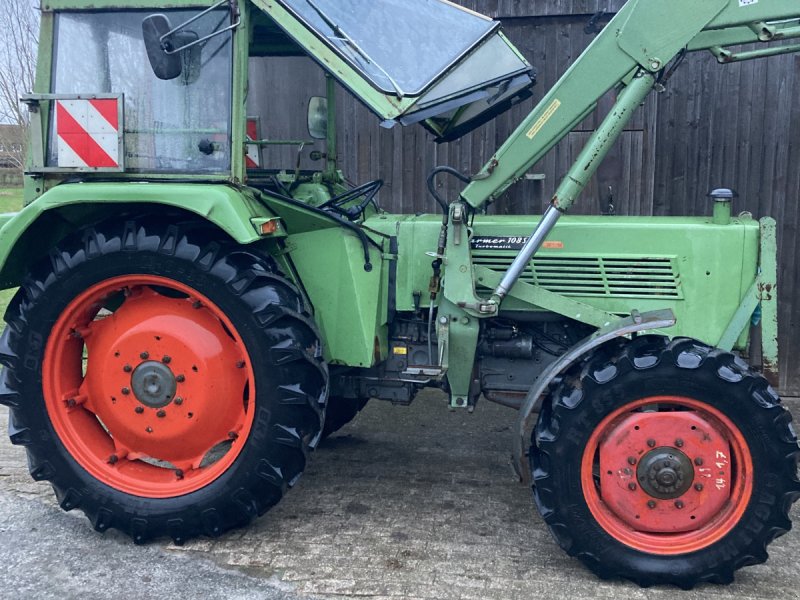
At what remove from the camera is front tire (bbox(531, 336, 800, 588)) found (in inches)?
111

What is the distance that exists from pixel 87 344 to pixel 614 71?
2.60 m

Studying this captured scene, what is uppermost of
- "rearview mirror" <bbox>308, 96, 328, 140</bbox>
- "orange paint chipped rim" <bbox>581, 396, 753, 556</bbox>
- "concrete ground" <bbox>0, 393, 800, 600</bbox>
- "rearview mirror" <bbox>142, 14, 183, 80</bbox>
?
"rearview mirror" <bbox>142, 14, 183, 80</bbox>

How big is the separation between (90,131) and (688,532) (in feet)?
9.91

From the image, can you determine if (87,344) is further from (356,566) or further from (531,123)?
(531,123)

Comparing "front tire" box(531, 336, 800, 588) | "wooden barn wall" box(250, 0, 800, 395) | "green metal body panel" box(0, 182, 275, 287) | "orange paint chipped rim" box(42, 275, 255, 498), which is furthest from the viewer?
"wooden barn wall" box(250, 0, 800, 395)

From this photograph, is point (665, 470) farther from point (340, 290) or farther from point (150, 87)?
point (150, 87)

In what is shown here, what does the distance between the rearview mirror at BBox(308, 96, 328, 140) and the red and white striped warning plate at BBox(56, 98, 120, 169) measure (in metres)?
1.04

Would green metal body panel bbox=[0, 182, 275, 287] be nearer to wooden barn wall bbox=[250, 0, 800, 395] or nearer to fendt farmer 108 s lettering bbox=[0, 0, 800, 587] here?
fendt farmer 108 s lettering bbox=[0, 0, 800, 587]

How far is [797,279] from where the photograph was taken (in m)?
5.44

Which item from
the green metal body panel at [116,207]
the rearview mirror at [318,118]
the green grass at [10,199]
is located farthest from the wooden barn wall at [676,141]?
the green grass at [10,199]

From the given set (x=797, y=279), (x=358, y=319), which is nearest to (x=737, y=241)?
(x=358, y=319)

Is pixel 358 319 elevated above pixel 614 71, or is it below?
below

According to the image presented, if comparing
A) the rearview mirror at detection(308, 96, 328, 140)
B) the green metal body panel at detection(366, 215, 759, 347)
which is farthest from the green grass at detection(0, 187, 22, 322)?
the green metal body panel at detection(366, 215, 759, 347)

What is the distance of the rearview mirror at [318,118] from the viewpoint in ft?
12.7
